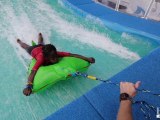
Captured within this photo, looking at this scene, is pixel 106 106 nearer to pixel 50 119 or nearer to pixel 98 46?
pixel 50 119

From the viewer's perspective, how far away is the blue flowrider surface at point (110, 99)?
2035 mm

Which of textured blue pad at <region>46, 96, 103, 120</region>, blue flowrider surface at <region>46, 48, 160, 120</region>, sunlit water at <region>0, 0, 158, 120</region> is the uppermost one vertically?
blue flowrider surface at <region>46, 48, 160, 120</region>

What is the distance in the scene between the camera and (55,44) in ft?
12.4

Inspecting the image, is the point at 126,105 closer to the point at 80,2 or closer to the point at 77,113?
the point at 77,113

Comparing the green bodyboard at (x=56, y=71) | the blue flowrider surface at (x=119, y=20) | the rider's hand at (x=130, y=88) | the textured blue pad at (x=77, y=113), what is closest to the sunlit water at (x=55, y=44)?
the blue flowrider surface at (x=119, y=20)

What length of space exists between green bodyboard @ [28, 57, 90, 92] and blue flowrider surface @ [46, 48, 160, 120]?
0.53 meters

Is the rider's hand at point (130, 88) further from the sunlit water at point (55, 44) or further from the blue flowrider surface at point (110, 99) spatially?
the sunlit water at point (55, 44)

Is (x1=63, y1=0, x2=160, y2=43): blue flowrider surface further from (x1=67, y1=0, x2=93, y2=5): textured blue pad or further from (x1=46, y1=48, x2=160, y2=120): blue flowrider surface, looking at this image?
(x1=46, y1=48, x2=160, y2=120): blue flowrider surface

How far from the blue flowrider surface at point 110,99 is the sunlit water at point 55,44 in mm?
543

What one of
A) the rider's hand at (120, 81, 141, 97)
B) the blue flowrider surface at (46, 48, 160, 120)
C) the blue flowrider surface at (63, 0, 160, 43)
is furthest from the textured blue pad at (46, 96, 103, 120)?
the blue flowrider surface at (63, 0, 160, 43)

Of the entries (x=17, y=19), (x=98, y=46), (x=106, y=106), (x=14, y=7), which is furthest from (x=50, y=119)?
(x=14, y=7)

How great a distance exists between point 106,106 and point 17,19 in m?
3.05

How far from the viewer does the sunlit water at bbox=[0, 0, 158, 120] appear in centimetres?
269

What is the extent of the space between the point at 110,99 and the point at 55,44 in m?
1.85
